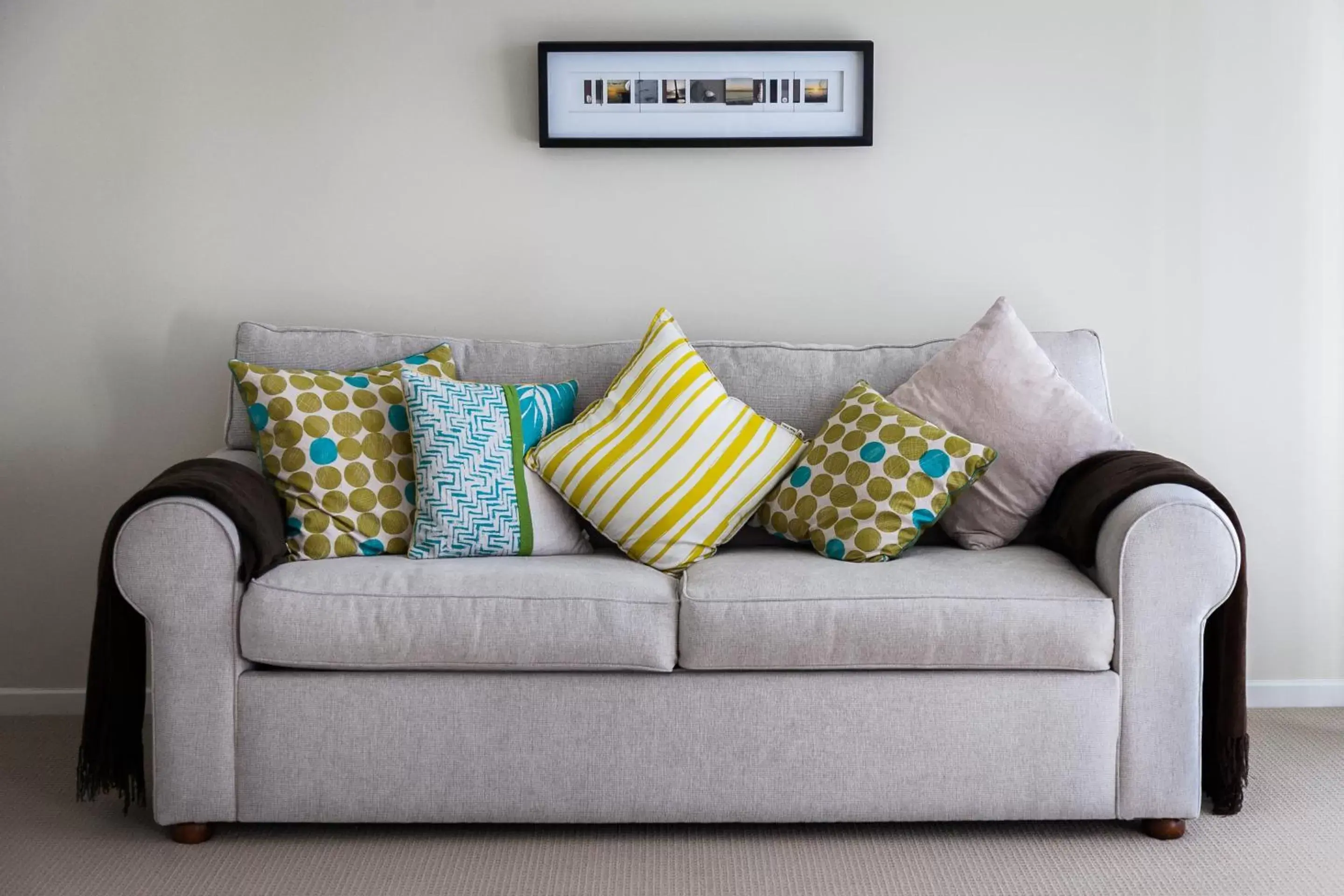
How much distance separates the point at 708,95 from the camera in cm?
297

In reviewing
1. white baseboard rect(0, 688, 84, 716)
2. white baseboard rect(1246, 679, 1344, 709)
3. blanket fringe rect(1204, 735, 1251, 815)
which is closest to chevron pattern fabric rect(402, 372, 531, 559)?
white baseboard rect(0, 688, 84, 716)

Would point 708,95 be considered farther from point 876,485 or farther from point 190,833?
point 190,833

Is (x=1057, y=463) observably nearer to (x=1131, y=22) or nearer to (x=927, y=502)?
(x=927, y=502)

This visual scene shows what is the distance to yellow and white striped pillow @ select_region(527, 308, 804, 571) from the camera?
242 cm

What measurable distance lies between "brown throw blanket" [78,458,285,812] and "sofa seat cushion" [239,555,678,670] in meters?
0.13

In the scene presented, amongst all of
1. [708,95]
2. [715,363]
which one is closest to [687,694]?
[715,363]

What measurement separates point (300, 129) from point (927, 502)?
1850 mm

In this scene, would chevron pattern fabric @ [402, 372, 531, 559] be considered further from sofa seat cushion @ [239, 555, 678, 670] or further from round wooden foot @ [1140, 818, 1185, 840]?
round wooden foot @ [1140, 818, 1185, 840]

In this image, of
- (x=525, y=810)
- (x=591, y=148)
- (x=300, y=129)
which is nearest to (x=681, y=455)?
(x=525, y=810)

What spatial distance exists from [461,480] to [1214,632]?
59.5 inches

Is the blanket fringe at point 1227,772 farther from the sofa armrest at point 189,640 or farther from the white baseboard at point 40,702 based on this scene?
the white baseboard at point 40,702

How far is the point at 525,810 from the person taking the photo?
7.06 ft

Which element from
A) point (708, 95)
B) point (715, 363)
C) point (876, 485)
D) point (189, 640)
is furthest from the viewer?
point (708, 95)

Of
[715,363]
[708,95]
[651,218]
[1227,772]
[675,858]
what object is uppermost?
[708,95]
